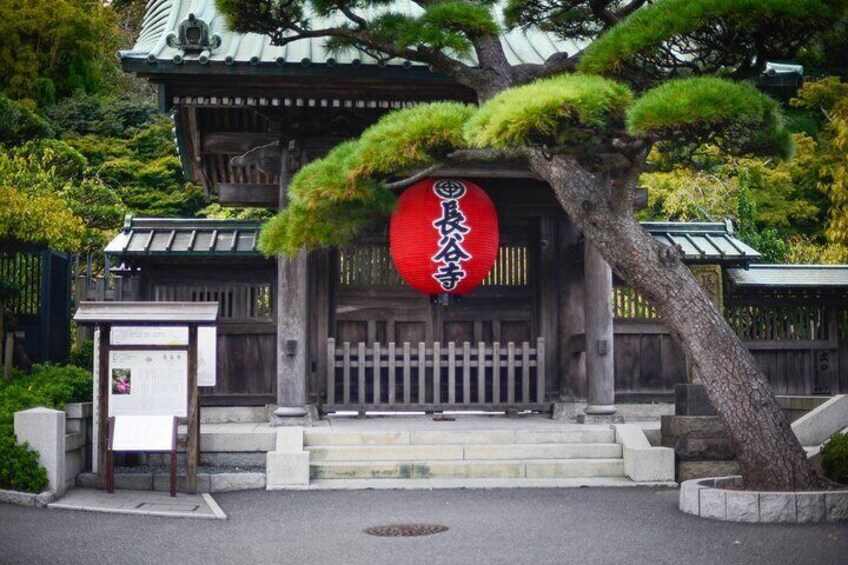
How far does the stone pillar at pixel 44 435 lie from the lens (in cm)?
911

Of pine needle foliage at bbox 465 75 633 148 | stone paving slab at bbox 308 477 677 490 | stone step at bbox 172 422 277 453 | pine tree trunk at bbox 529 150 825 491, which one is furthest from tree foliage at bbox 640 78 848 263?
pine needle foliage at bbox 465 75 633 148

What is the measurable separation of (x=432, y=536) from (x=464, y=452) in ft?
10.9

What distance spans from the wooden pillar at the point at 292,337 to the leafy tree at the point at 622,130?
228 centimetres

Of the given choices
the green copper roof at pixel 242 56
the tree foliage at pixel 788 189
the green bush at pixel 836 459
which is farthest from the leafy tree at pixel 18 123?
the tree foliage at pixel 788 189

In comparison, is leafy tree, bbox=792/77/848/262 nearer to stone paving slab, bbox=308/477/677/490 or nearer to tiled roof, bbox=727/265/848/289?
tiled roof, bbox=727/265/848/289

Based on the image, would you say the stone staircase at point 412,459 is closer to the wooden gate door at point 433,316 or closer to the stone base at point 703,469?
the stone base at point 703,469

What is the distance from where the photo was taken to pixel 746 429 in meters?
8.17

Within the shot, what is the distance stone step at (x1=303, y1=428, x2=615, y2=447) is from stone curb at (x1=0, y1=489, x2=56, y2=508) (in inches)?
120

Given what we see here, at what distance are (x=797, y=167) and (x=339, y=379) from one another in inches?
773

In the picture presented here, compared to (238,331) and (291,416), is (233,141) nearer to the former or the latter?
(238,331)

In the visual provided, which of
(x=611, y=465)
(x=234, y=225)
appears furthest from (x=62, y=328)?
(x=611, y=465)

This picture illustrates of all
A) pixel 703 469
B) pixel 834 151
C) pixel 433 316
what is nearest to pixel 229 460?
pixel 433 316

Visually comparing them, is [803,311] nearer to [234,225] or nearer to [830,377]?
[830,377]

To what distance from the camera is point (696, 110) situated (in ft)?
23.4
